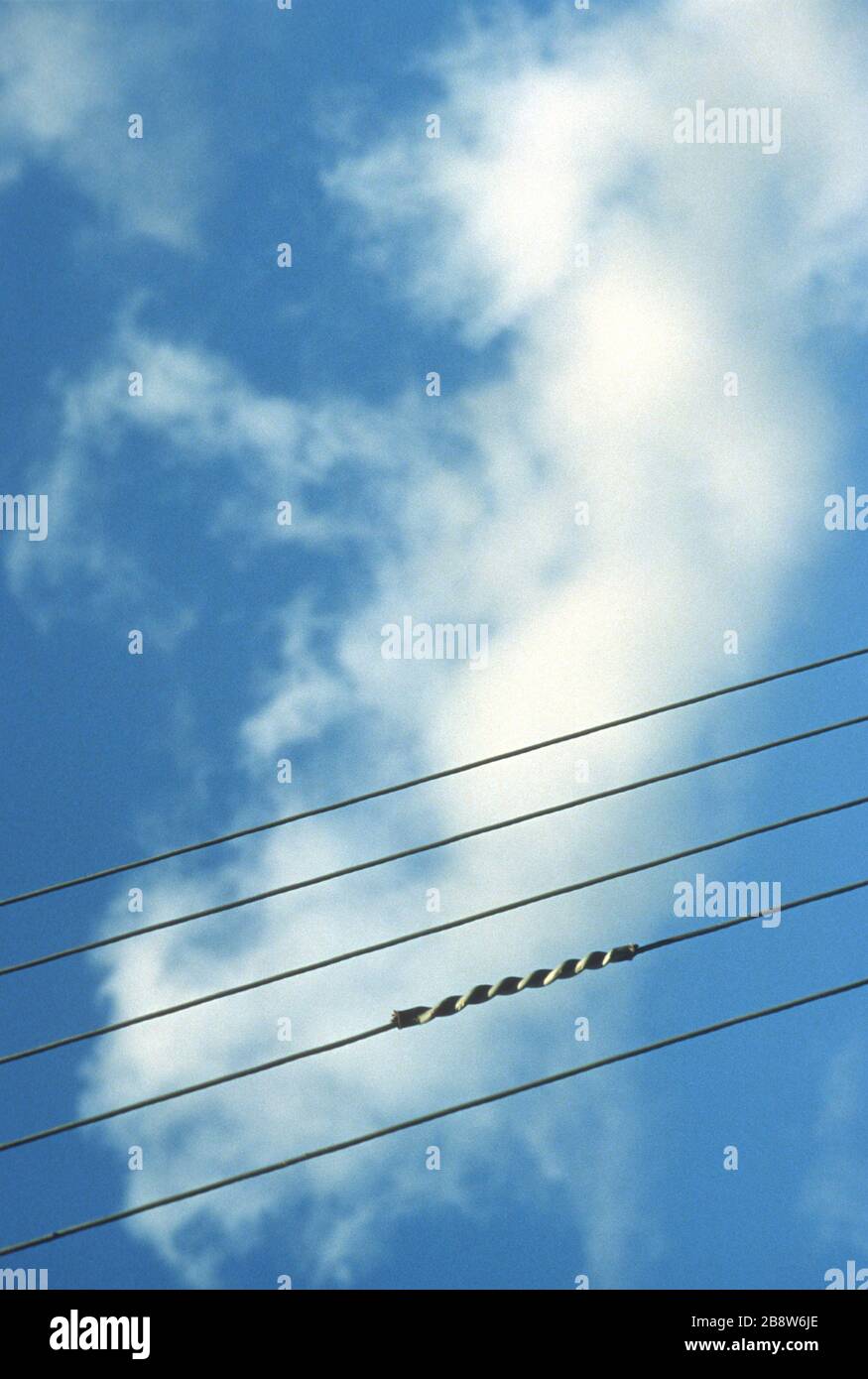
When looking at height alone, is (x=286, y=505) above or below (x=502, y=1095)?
above

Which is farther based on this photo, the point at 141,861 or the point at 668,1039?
the point at 141,861

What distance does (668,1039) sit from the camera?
33.5ft

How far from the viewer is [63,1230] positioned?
9867mm
